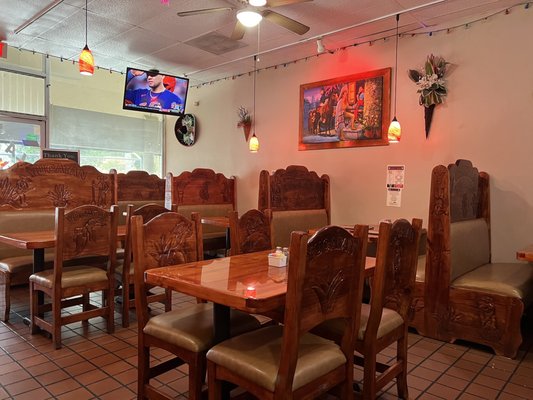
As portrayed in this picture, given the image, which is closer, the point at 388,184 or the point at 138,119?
the point at 388,184

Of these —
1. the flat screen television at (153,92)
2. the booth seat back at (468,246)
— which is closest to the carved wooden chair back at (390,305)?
the booth seat back at (468,246)

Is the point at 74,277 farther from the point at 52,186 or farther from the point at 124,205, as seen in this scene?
the point at 124,205

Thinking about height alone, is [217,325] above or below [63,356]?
above

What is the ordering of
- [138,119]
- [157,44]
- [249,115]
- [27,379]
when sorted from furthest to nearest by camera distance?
[138,119] < [249,115] < [157,44] < [27,379]

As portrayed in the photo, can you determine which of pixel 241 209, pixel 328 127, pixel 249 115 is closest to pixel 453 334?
pixel 328 127

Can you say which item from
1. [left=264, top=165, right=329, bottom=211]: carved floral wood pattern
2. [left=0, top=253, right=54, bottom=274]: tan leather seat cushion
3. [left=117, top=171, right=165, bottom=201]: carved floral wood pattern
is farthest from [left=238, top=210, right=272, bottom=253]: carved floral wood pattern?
[left=117, top=171, right=165, bottom=201]: carved floral wood pattern

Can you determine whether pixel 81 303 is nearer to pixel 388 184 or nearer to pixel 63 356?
pixel 63 356

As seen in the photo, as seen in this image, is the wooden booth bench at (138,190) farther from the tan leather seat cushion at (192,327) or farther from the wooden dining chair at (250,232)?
the tan leather seat cushion at (192,327)

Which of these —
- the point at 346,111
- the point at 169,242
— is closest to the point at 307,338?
the point at 169,242

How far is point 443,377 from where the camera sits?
2818 mm

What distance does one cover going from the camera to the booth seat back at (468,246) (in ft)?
11.5

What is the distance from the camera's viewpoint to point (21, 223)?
13.6 feet

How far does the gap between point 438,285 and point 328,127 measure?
107 inches

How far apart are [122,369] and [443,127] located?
4.02m
